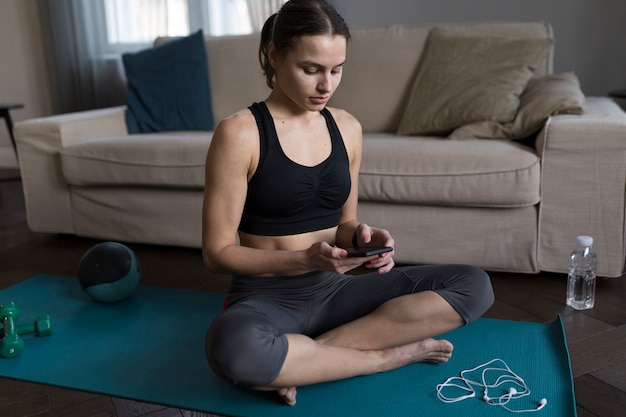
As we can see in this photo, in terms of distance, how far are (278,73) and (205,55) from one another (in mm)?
1782

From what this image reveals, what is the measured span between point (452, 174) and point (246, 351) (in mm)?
1036

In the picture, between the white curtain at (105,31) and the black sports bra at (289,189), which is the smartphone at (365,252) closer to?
the black sports bra at (289,189)

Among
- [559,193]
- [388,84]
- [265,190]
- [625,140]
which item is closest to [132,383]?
[265,190]

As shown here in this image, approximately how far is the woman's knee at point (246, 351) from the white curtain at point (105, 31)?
9.46 ft

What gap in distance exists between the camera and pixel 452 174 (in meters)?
1.97

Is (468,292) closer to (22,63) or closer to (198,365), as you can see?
(198,365)

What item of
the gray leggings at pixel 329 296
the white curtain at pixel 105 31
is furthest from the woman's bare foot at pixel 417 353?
the white curtain at pixel 105 31

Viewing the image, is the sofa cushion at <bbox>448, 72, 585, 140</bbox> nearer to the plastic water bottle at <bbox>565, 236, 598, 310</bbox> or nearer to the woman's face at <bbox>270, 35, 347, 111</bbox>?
the plastic water bottle at <bbox>565, 236, 598, 310</bbox>

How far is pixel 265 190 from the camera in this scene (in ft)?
4.40

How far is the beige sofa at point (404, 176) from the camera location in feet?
6.26

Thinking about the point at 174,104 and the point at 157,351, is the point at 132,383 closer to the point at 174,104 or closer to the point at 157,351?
the point at 157,351

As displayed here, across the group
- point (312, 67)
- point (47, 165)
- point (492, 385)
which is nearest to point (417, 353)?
point (492, 385)

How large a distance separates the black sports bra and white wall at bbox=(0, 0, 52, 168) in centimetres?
340

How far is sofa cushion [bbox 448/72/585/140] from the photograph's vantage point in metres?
2.05
